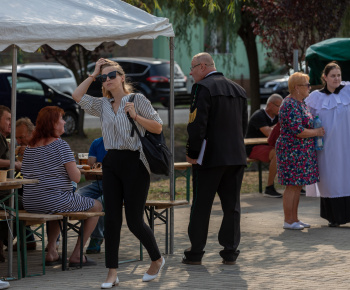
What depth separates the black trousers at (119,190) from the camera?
6961mm

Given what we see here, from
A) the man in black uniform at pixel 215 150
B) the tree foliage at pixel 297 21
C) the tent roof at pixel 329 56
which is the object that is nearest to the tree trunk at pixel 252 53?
the tree foliage at pixel 297 21

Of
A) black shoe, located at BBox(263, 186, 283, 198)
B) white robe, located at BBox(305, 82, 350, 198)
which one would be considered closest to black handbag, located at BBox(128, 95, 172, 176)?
white robe, located at BBox(305, 82, 350, 198)

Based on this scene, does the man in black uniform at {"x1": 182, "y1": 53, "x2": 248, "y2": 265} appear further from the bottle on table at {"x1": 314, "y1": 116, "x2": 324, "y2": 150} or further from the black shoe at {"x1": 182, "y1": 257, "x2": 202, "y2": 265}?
the bottle on table at {"x1": 314, "y1": 116, "x2": 324, "y2": 150}

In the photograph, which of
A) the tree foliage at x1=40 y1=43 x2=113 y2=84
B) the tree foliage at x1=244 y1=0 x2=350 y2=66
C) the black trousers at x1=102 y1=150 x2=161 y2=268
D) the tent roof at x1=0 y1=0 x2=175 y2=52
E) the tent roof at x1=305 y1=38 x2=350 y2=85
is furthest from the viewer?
the tree foliage at x1=40 y1=43 x2=113 y2=84

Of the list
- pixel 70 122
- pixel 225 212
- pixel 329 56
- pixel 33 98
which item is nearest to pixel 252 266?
pixel 225 212

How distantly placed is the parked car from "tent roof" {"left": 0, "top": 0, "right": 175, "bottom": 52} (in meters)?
19.6

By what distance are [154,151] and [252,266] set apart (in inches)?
62.5

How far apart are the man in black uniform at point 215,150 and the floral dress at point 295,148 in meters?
1.64

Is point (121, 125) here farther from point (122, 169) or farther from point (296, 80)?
point (296, 80)

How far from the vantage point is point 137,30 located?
7789 millimetres

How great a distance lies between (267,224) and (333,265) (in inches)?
99.3

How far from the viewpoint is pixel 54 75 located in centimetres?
2828

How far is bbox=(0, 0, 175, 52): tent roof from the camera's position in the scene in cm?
720

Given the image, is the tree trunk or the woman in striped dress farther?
the tree trunk
